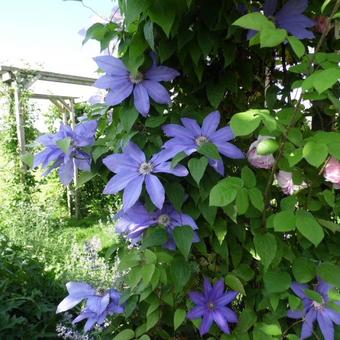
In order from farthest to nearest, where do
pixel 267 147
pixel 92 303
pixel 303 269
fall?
pixel 92 303 → pixel 303 269 → pixel 267 147

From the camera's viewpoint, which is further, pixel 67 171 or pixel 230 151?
pixel 67 171

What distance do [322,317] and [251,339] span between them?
→ 15 cm

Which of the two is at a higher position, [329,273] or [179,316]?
[329,273]

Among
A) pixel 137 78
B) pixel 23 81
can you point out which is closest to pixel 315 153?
pixel 137 78

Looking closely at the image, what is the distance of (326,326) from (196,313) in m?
0.25

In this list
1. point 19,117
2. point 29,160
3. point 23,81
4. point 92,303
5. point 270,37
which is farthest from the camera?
point 19,117

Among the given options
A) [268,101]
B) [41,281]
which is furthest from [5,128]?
[268,101]

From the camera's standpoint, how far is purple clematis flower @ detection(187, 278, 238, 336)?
94 centimetres

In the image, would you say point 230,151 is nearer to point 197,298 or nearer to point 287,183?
point 287,183

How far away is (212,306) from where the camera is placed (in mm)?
954

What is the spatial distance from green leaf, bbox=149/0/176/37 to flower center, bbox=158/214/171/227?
1.19 ft

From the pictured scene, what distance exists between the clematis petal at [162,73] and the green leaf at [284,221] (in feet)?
1.13

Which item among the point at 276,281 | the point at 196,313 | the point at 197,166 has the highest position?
the point at 197,166

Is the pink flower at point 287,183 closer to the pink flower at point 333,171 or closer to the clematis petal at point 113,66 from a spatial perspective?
the pink flower at point 333,171
